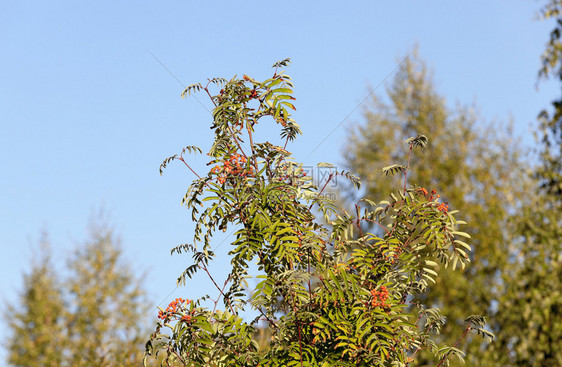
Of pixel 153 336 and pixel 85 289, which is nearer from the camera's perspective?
pixel 153 336

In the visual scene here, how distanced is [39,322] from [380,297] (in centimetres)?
1632

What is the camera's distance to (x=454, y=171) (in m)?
15.4

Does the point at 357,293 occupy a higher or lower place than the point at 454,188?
lower

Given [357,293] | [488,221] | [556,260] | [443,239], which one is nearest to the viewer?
[357,293]

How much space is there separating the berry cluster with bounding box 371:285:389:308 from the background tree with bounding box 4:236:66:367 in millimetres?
13494

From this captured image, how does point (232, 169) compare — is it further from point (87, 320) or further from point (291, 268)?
point (87, 320)

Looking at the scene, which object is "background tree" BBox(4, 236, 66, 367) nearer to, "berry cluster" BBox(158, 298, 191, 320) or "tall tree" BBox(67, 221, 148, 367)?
"tall tree" BBox(67, 221, 148, 367)

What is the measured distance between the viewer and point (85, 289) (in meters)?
15.6

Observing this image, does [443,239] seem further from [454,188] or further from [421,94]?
[421,94]

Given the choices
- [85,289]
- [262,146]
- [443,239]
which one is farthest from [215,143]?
[85,289]

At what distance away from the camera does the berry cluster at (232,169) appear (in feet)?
14.8

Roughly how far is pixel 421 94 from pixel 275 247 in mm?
13981

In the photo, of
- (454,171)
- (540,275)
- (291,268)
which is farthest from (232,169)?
(454,171)

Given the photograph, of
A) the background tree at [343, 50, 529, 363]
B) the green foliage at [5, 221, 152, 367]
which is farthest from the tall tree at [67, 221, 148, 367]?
the background tree at [343, 50, 529, 363]
